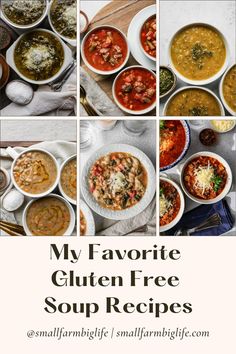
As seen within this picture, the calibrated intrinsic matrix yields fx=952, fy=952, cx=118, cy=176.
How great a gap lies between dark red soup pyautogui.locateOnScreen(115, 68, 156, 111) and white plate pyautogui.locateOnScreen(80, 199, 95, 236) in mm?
615

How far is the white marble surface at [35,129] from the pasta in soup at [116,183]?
25 cm

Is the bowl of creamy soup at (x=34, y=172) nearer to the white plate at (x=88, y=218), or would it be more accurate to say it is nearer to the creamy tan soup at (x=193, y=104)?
the white plate at (x=88, y=218)

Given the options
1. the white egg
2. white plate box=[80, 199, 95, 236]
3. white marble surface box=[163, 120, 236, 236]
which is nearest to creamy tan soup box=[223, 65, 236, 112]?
white marble surface box=[163, 120, 236, 236]

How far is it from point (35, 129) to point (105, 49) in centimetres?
60

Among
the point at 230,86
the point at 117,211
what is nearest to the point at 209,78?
the point at 230,86

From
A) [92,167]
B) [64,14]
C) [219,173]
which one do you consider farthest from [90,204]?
[64,14]

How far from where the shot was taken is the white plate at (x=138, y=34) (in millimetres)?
5391

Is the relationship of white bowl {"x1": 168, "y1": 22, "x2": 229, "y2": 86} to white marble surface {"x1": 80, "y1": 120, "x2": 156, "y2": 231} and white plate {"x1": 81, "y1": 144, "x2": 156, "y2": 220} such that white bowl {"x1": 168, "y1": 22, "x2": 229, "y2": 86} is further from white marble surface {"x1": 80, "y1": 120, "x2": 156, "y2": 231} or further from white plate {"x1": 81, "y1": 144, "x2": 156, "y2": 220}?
white plate {"x1": 81, "y1": 144, "x2": 156, "y2": 220}

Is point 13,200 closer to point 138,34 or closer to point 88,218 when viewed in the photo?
point 88,218

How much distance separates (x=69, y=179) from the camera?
214 inches

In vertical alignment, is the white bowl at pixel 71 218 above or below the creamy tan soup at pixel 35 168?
below

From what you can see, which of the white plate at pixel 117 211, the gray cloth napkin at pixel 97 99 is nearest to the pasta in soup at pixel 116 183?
the white plate at pixel 117 211

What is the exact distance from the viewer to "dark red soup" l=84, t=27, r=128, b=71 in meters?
5.39
